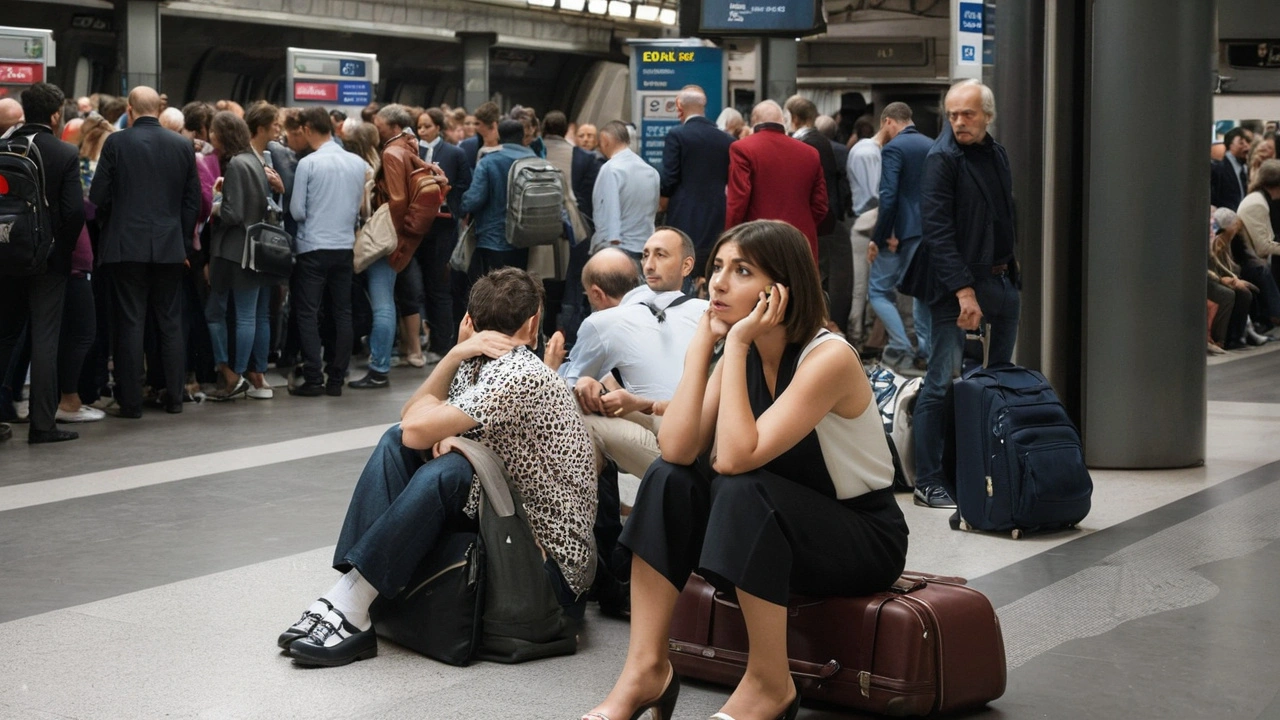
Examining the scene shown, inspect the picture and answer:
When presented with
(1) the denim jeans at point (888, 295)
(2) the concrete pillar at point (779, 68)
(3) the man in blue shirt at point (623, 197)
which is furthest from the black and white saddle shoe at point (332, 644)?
(2) the concrete pillar at point (779, 68)

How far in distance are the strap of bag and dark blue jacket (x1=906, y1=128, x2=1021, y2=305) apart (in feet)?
8.74

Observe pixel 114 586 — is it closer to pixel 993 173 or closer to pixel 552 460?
pixel 552 460

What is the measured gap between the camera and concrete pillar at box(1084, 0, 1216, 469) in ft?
22.7

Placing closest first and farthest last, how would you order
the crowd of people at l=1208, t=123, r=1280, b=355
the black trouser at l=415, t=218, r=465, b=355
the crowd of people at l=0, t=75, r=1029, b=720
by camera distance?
the crowd of people at l=0, t=75, r=1029, b=720 → the black trouser at l=415, t=218, r=465, b=355 → the crowd of people at l=1208, t=123, r=1280, b=355

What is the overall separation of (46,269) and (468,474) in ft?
14.6

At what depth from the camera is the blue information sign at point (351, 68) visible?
51.3 ft

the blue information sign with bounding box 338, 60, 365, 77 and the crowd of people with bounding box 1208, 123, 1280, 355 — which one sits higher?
the blue information sign with bounding box 338, 60, 365, 77

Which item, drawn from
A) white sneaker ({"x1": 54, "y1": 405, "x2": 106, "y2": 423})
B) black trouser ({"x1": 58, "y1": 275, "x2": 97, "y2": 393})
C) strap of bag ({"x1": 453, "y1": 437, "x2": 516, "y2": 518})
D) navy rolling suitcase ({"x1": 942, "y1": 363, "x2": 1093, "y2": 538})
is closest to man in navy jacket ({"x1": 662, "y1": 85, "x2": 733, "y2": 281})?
black trouser ({"x1": 58, "y1": 275, "x2": 97, "y2": 393})

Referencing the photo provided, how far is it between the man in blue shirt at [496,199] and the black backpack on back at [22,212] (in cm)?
323

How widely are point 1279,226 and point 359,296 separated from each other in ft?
26.6

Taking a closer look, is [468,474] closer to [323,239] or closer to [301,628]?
[301,628]

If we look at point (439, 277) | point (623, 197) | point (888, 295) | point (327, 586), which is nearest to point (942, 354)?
point (327, 586)

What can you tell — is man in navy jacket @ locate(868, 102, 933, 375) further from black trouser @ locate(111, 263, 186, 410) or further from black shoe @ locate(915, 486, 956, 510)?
black trouser @ locate(111, 263, 186, 410)

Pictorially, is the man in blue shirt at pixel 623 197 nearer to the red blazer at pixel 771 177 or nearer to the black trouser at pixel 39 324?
the red blazer at pixel 771 177
